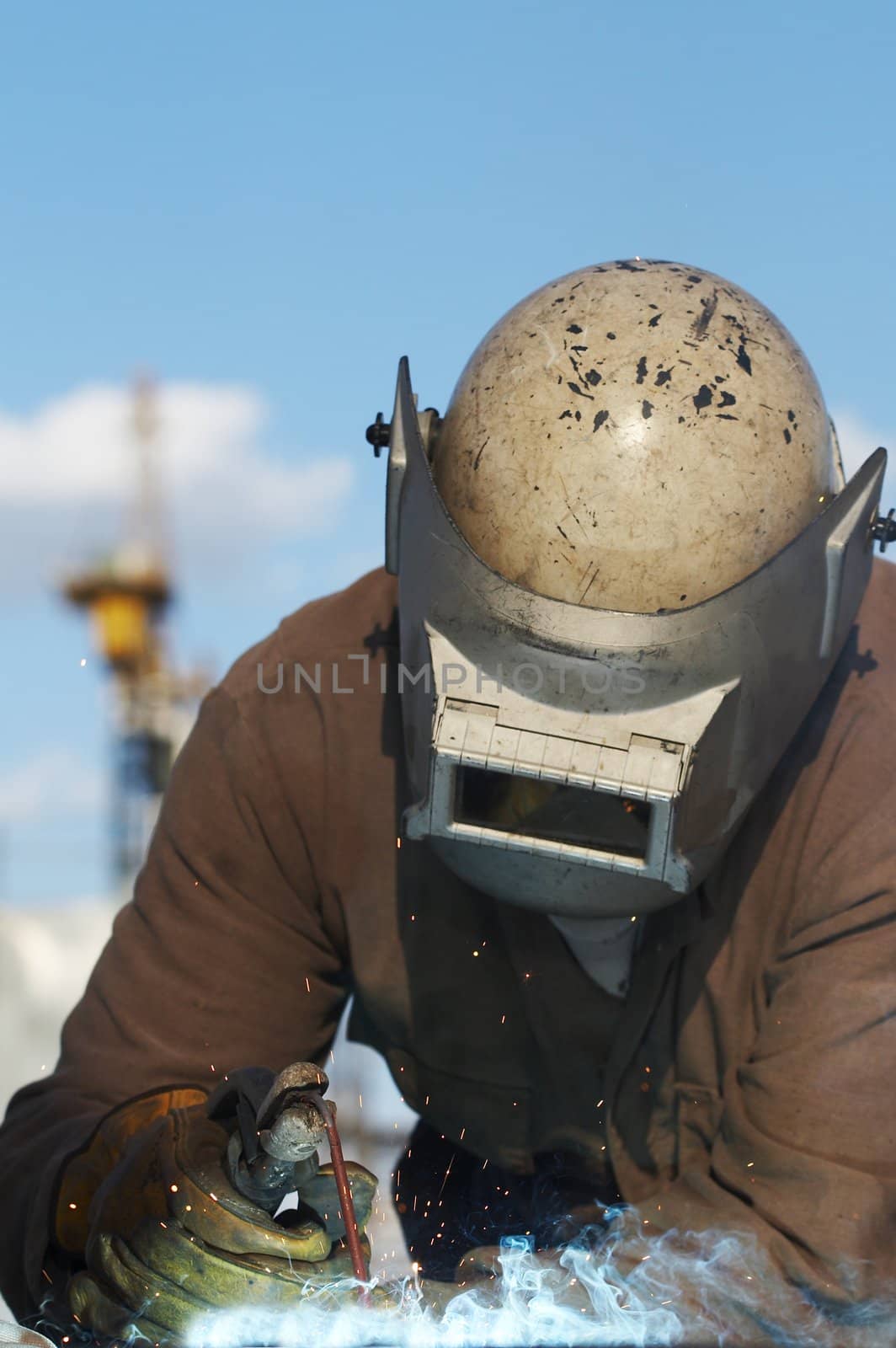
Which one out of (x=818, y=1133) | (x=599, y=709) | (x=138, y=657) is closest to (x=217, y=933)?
(x=599, y=709)

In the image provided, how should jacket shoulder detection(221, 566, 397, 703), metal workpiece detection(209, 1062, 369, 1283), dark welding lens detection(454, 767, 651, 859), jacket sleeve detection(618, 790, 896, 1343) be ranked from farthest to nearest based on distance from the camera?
jacket shoulder detection(221, 566, 397, 703)
dark welding lens detection(454, 767, 651, 859)
jacket sleeve detection(618, 790, 896, 1343)
metal workpiece detection(209, 1062, 369, 1283)

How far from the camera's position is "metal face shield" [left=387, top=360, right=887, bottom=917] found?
196cm

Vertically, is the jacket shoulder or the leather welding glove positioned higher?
the jacket shoulder

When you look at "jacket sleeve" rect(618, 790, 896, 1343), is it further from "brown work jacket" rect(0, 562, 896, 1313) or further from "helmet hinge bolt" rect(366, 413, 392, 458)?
"helmet hinge bolt" rect(366, 413, 392, 458)

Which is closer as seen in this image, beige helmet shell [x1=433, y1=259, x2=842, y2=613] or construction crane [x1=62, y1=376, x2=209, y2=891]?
beige helmet shell [x1=433, y1=259, x2=842, y2=613]

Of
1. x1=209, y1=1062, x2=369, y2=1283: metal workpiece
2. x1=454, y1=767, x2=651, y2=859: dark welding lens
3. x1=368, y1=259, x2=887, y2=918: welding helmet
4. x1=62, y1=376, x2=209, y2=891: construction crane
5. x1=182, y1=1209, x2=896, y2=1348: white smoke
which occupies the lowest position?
x1=62, y1=376, x2=209, y2=891: construction crane

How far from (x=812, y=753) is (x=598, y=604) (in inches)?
18.0

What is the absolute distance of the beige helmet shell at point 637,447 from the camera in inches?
78.0

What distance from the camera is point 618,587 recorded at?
1.98 metres

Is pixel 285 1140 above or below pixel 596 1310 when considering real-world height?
above

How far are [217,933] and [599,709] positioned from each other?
2.67 feet

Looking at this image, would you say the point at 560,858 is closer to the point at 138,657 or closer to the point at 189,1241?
the point at 189,1241

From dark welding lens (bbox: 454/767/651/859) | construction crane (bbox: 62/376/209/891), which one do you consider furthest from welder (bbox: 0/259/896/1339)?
construction crane (bbox: 62/376/209/891)

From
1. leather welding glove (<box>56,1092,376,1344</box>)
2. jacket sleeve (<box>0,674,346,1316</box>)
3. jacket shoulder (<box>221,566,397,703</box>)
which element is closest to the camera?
leather welding glove (<box>56,1092,376,1344</box>)
